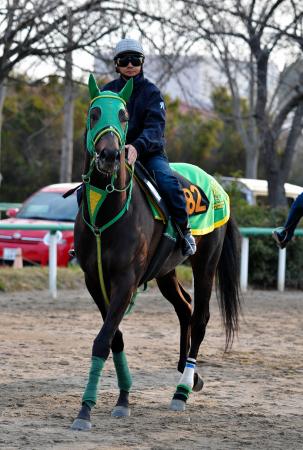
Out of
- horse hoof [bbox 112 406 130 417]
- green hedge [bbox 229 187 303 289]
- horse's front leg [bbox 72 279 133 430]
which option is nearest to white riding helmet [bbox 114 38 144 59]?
horse's front leg [bbox 72 279 133 430]

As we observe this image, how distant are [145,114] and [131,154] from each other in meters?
0.61

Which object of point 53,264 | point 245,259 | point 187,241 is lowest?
point 53,264

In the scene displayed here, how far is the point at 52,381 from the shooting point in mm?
7293

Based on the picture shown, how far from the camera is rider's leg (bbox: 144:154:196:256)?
664 cm

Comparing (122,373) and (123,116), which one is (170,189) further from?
(122,373)

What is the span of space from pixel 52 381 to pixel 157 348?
6.85ft

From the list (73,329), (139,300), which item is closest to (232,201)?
(139,300)

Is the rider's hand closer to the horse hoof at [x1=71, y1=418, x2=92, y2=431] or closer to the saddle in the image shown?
the saddle

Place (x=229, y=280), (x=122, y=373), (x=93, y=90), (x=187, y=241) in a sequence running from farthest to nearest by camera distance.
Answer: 1. (x=229, y=280)
2. (x=187, y=241)
3. (x=122, y=373)
4. (x=93, y=90)

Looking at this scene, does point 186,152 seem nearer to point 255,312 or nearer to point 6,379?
point 255,312

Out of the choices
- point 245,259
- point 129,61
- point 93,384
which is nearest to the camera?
point 93,384

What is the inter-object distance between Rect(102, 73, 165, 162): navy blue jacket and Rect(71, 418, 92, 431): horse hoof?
1936 mm

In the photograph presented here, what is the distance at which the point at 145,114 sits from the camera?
21.8 ft

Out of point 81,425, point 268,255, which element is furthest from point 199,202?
point 268,255
